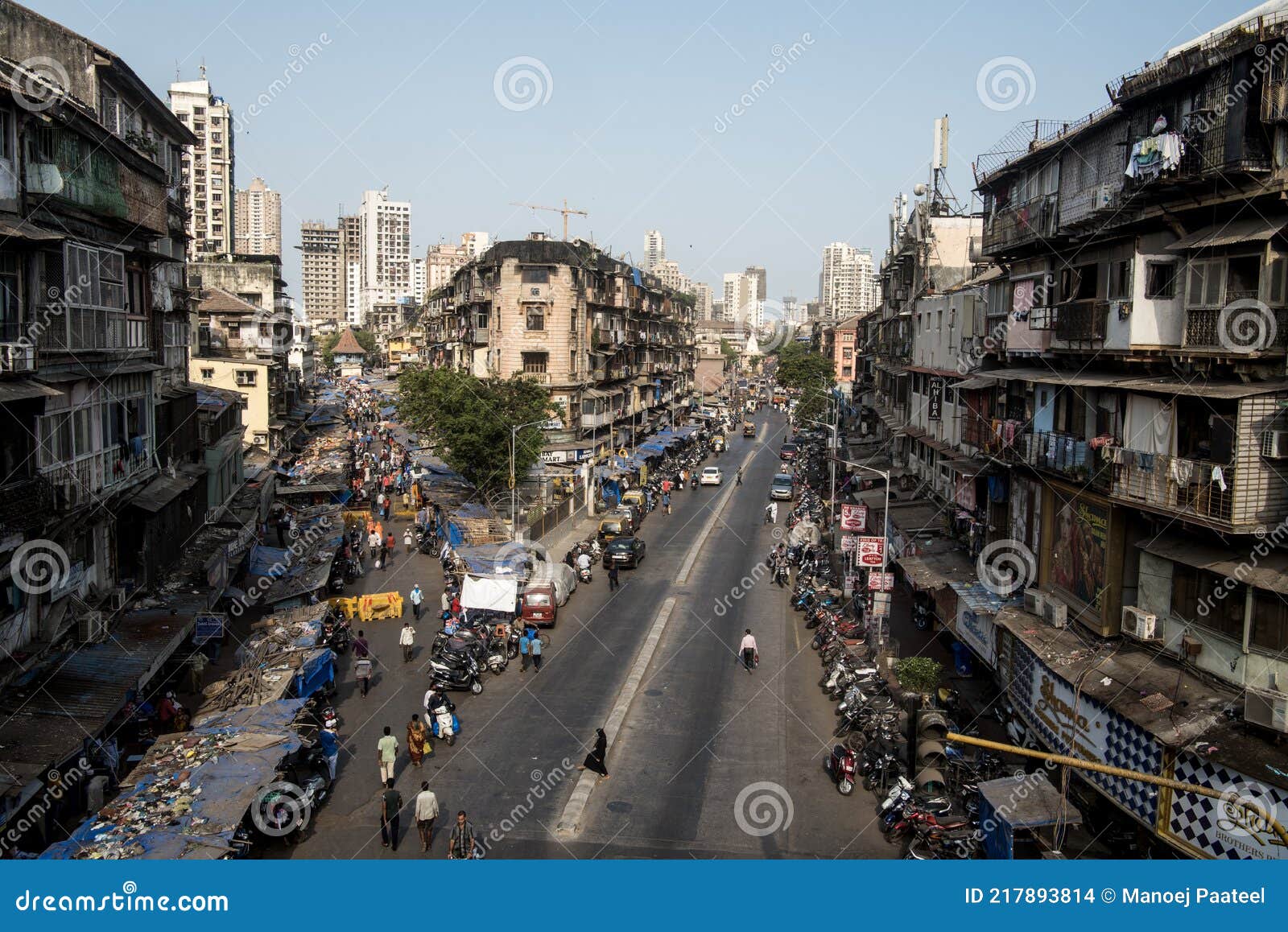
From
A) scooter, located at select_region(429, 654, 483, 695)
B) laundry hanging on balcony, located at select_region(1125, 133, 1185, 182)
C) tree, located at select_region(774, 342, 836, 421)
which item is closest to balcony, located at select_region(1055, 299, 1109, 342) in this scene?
laundry hanging on balcony, located at select_region(1125, 133, 1185, 182)

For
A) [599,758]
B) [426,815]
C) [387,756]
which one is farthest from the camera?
[599,758]

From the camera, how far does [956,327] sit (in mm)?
32062

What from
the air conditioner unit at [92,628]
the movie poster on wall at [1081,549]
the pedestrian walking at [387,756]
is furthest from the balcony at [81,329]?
the movie poster on wall at [1081,549]

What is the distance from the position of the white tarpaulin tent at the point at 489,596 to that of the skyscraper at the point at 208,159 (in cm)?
11954

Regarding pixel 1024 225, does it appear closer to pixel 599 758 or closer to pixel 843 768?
pixel 843 768

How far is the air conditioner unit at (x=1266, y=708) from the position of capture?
13180 mm

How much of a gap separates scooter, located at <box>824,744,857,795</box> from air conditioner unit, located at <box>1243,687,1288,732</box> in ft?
24.3

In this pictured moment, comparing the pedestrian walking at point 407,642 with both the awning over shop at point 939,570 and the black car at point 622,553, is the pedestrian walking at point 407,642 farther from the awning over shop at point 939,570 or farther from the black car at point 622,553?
the awning over shop at point 939,570

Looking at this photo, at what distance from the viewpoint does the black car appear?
126 feet

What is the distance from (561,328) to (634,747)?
39480 mm

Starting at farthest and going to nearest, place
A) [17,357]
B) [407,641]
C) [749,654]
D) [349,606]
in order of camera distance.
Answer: [349,606], [749,654], [407,641], [17,357]

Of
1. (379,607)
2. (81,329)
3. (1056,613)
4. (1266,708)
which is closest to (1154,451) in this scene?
(1056,613)

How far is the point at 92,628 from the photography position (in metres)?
19.1

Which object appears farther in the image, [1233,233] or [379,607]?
[379,607]
